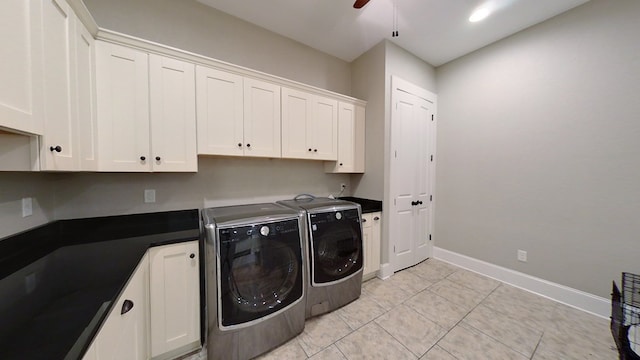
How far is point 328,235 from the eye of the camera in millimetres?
1941

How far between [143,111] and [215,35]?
113cm

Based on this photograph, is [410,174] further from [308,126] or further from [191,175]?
[191,175]

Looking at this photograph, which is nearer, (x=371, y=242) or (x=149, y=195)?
(x=149, y=195)

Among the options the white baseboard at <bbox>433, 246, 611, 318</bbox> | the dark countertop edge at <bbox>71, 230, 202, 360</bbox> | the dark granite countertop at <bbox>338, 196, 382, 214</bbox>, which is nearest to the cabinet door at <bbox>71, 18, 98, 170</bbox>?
the dark countertop edge at <bbox>71, 230, 202, 360</bbox>

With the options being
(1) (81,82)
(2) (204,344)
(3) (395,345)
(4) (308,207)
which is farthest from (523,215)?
(1) (81,82)

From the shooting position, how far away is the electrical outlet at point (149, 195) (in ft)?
5.80

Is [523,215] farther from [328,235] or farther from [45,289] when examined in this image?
[45,289]

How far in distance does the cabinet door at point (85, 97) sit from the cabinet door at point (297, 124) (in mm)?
1398

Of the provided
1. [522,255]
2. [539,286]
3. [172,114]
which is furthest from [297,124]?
[539,286]

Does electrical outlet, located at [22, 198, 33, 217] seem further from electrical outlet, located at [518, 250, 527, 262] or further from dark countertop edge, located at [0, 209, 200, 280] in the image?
electrical outlet, located at [518, 250, 527, 262]

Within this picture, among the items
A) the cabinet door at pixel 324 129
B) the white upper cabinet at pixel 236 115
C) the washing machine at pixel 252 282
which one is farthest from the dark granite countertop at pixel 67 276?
the cabinet door at pixel 324 129

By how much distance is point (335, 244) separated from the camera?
1991mm

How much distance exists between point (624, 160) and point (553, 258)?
1110 mm

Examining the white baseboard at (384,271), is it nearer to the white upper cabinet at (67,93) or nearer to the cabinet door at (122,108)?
the cabinet door at (122,108)
